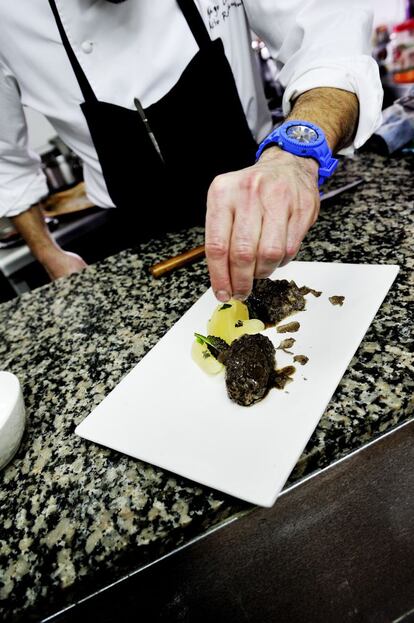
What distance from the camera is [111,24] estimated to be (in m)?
1.35

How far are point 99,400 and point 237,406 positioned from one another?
339mm

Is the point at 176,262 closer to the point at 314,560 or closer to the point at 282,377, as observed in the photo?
the point at 282,377

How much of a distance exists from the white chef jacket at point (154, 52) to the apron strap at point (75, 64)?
0.06 feet

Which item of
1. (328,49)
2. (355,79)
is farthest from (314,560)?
(328,49)

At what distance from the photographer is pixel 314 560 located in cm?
77

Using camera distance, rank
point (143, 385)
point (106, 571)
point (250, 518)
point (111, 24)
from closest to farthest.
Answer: point (106, 571)
point (250, 518)
point (143, 385)
point (111, 24)

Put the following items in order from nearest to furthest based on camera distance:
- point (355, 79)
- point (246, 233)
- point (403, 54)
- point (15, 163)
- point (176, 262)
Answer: point (246, 233) → point (355, 79) → point (176, 262) → point (15, 163) → point (403, 54)

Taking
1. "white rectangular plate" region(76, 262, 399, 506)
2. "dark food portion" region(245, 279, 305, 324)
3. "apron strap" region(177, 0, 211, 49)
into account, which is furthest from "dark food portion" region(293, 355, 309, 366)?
"apron strap" region(177, 0, 211, 49)

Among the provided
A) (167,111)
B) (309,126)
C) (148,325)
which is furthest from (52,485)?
(167,111)

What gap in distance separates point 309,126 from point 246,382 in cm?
60

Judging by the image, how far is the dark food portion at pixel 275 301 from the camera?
0.90 meters

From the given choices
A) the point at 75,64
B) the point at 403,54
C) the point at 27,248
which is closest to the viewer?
the point at 75,64

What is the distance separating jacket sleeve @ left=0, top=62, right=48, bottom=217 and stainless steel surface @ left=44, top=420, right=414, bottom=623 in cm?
167

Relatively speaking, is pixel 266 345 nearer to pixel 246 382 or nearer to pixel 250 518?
pixel 246 382
